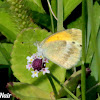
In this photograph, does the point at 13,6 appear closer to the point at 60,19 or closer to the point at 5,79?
the point at 60,19

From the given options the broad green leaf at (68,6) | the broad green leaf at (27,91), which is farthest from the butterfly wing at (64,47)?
the broad green leaf at (68,6)

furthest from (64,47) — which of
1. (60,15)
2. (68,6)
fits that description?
(68,6)

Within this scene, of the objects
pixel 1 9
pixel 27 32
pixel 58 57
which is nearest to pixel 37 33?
pixel 27 32

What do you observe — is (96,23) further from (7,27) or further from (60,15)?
(7,27)

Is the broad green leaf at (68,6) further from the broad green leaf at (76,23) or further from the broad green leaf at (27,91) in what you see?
the broad green leaf at (27,91)

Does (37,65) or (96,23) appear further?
(96,23)

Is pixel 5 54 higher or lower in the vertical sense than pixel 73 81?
higher

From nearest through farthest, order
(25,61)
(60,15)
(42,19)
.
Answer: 1. (25,61)
2. (60,15)
3. (42,19)

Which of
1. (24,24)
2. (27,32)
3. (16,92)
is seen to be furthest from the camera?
(24,24)
